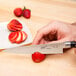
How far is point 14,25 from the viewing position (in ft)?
3.23

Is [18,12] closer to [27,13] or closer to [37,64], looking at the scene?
[27,13]

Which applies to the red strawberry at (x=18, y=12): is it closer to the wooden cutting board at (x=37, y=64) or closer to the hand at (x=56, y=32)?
the wooden cutting board at (x=37, y=64)

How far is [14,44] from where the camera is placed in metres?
0.93

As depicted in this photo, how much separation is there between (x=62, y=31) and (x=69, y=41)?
9 centimetres

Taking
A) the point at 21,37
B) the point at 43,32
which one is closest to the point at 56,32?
the point at 43,32

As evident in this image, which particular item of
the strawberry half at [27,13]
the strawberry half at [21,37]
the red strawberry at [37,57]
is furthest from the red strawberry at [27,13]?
the red strawberry at [37,57]

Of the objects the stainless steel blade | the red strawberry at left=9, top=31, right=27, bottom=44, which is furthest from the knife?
the red strawberry at left=9, top=31, right=27, bottom=44

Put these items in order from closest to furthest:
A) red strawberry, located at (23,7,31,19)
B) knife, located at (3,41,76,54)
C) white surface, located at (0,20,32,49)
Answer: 1. knife, located at (3,41,76,54)
2. white surface, located at (0,20,32,49)
3. red strawberry, located at (23,7,31,19)

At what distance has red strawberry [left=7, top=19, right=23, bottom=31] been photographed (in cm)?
98

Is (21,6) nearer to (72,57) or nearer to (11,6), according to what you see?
(11,6)

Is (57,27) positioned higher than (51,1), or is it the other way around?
(51,1)

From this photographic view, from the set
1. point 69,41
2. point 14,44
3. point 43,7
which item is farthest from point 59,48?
point 43,7

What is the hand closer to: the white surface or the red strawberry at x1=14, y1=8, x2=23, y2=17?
the white surface

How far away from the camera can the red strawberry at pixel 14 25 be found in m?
0.98
